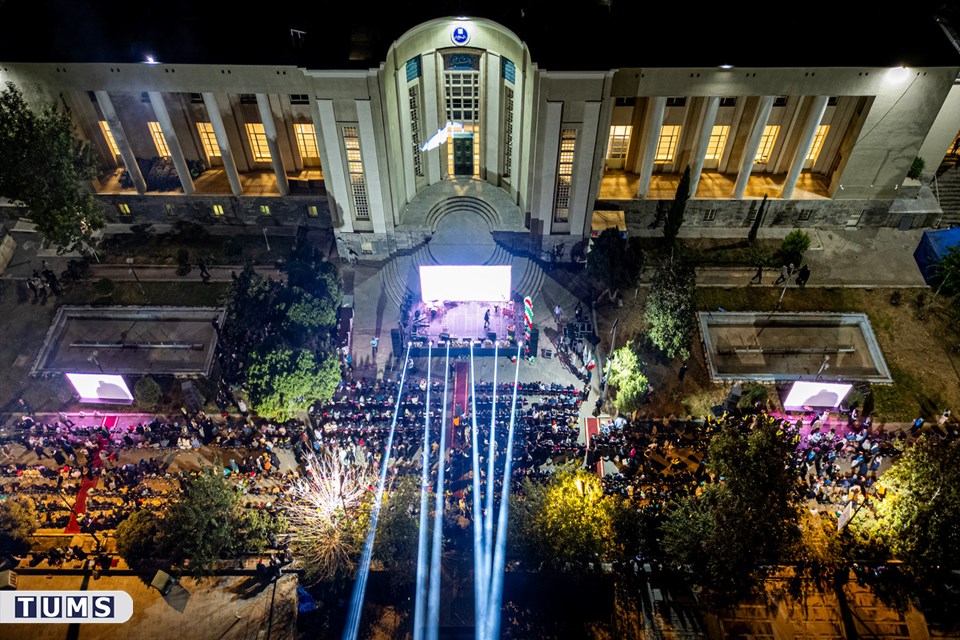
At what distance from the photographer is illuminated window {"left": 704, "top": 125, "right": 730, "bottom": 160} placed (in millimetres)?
54094

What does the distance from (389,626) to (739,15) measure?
4609cm

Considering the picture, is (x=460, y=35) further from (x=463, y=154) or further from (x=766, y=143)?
(x=766, y=143)

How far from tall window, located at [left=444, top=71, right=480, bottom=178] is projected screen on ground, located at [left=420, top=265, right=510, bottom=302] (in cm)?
1261

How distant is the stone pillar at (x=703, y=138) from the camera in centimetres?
4952

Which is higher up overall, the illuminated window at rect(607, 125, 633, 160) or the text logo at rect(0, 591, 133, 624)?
the illuminated window at rect(607, 125, 633, 160)

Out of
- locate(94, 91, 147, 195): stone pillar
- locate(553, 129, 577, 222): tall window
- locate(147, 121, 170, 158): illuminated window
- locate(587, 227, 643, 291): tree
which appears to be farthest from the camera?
locate(147, 121, 170, 158): illuminated window

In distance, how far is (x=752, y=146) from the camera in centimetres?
5197

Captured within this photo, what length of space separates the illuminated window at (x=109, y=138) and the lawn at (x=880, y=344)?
39856 mm

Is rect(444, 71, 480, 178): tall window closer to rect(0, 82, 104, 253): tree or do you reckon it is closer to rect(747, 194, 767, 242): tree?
rect(747, 194, 767, 242): tree

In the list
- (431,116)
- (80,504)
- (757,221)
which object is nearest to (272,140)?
(431,116)

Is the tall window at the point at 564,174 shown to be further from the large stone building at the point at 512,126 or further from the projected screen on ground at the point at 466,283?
the projected screen on ground at the point at 466,283

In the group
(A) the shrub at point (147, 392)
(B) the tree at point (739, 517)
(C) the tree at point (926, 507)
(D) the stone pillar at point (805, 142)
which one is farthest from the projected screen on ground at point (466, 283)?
(C) the tree at point (926, 507)

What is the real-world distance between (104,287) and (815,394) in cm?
4782

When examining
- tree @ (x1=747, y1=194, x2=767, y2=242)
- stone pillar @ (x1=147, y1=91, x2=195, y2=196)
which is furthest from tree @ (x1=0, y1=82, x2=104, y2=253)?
tree @ (x1=747, y1=194, x2=767, y2=242)
